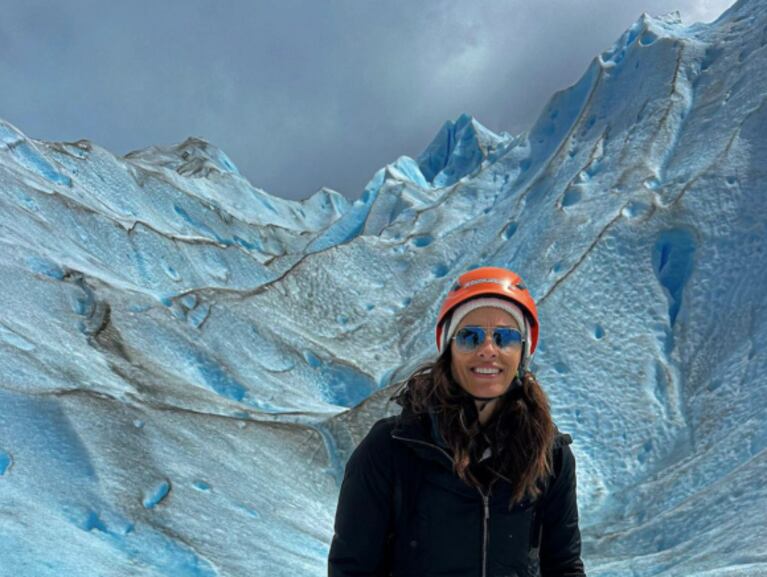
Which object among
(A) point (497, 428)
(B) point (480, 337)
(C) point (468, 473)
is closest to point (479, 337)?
(B) point (480, 337)

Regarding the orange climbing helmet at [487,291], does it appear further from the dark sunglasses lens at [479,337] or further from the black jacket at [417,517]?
the black jacket at [417,517]

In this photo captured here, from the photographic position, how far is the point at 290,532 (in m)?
7.86

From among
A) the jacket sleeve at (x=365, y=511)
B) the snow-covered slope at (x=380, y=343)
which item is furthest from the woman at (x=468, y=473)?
the snow-covered slope at (x=380, y=343)

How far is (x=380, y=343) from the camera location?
15766 mm

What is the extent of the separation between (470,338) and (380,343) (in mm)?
13744

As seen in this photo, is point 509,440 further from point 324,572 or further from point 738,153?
point 738,153

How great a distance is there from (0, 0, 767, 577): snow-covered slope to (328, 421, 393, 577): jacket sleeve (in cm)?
490

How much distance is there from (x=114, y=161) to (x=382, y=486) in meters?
24.5

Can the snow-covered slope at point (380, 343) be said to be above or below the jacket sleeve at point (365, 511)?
above

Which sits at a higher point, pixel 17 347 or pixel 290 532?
pixel 17 347

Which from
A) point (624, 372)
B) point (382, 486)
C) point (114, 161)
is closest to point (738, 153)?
point (624, 372)

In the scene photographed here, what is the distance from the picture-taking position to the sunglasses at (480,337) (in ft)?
6.77

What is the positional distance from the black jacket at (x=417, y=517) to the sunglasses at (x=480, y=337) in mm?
299

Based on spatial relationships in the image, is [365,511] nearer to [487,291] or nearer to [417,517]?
[417,517]
